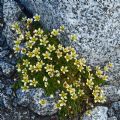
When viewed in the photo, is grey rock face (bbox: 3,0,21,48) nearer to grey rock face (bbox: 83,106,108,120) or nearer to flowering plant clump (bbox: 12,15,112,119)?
flowering plant clump (bbox: 12,15,112,119)

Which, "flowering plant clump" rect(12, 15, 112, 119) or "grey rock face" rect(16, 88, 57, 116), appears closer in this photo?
"flowering plant clump" rect(12, 15, 112, 119)

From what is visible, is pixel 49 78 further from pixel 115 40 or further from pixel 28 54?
pixel 115 40

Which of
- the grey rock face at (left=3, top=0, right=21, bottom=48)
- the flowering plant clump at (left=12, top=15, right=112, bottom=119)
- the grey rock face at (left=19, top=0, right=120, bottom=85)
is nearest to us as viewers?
the grey rock face at (left=19, top=0, right=120, bottom=85)

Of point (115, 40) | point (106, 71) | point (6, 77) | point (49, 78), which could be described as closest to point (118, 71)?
point (106, 71)

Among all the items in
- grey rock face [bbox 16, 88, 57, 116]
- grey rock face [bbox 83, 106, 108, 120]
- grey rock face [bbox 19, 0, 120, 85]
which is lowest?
grey rock face [bbox 83, 106, 108, 120]

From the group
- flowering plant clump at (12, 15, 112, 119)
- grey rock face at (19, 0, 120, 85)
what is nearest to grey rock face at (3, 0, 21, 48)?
flowering plant clump at (12, 15, 112, 119)

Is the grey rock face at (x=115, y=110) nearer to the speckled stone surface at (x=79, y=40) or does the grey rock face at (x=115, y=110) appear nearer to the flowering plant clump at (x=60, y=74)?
the speckled stone surface at (x=79, y=40)
